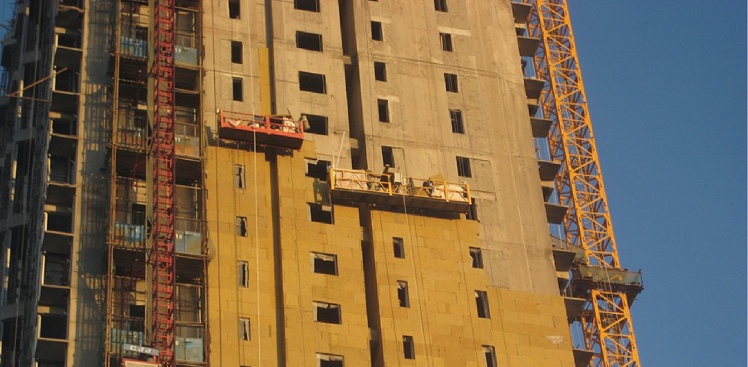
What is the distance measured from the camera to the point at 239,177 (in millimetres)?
105625

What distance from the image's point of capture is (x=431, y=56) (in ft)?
386

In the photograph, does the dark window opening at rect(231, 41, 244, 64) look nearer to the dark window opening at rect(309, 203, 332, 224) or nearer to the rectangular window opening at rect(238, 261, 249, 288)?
the dark window opening at rect(309, 203, 332, 224)

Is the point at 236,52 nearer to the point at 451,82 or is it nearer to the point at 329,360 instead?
the point at 451,82

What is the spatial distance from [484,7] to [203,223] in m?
31.7

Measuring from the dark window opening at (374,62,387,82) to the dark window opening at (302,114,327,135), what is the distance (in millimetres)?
5754

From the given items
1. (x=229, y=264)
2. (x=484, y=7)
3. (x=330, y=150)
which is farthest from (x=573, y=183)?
(x=229, y=264)

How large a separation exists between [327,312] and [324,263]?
348 centimetres

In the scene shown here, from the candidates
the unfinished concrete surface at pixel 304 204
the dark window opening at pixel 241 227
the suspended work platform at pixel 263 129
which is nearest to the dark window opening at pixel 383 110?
the unfinished concrete surface at pixel 304 204

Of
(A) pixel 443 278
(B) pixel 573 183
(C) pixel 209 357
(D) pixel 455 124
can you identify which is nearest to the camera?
(C) pixel 209 357

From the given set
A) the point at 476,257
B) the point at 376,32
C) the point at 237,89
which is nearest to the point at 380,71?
the point at 376,32

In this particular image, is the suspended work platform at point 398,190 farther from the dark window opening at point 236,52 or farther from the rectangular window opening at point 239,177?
the dark window opening at point 236,52

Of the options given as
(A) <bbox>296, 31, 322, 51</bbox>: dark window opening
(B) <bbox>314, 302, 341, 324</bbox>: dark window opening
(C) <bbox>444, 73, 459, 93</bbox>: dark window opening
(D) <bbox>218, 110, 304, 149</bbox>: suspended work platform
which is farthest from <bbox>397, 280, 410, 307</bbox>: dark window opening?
(A) <bbox>296, 31, 322, 51</bbox>: dark window opening

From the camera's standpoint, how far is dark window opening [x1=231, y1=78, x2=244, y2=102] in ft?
359

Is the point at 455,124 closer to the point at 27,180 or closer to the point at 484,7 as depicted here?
the point at 484,7
